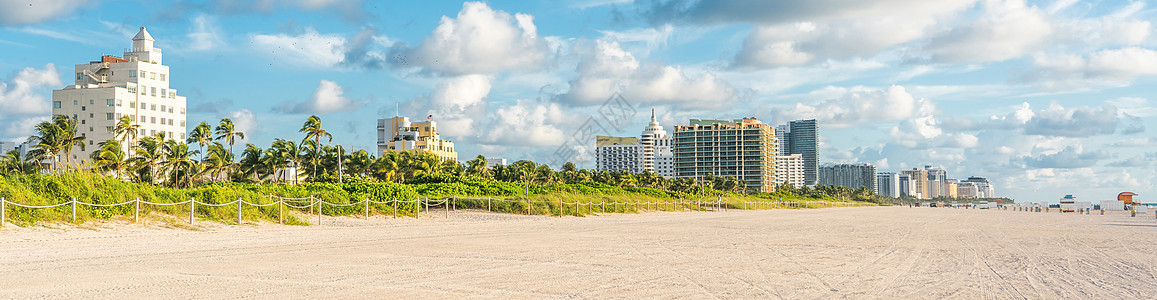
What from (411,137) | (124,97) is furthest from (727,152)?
(124,97)

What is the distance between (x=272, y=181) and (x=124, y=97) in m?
66.2

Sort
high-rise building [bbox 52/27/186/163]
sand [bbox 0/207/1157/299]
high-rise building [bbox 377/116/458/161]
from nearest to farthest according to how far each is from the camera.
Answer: sand [bbox 0/207/1157/299], high-rise building [bbox 52/27/186/163], high-rise building [bbox 377/116/458/161]

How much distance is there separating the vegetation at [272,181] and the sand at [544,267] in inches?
104

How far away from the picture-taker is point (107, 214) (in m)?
19.0

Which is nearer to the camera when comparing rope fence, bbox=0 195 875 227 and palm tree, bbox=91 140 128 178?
rope fence, bbox=0 195 875 227

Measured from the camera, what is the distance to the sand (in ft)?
28.6

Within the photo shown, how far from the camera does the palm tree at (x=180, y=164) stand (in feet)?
227

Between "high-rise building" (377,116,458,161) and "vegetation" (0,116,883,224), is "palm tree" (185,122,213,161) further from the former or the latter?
"high-rise building" (377,116,458,161)

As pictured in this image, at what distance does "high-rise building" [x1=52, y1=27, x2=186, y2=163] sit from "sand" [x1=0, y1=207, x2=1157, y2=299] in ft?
313

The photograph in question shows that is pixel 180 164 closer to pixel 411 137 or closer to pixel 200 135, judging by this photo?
pixel 200 135

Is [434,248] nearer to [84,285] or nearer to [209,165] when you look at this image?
[84,285]

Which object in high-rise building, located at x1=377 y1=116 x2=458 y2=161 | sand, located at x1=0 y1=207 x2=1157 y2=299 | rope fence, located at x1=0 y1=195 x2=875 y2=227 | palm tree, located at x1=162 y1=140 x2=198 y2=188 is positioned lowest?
sand, located at x1=0 y1=207 x2=1157 y2=299

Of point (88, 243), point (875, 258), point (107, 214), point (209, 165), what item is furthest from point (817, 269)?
point (209, 165)

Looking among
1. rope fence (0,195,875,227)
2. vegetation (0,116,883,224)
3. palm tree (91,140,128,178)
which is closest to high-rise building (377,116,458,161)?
vegetation (0,116,883,224)
